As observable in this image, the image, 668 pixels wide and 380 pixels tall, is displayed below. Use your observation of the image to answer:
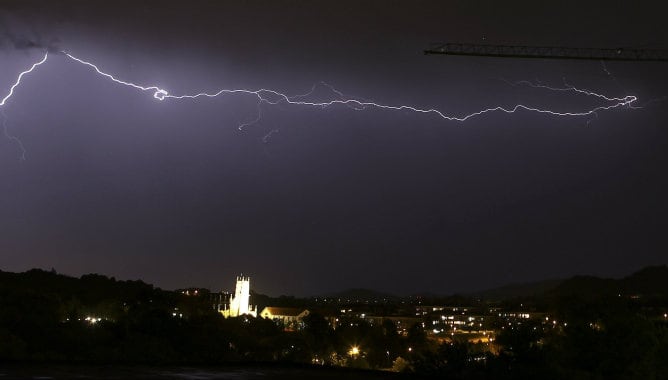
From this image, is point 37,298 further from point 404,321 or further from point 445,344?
point 404,321

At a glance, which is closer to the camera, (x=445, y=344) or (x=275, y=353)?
(x=445, y=344)

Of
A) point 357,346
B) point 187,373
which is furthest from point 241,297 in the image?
point 187,373

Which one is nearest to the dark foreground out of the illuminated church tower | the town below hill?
the town below hill

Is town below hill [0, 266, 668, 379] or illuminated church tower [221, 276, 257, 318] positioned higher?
illuminated church tower [221, 276, 257, 318]

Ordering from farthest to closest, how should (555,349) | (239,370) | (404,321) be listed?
(404,321), (555,349), (239,370)

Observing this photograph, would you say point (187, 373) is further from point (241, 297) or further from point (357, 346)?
point (241, 297)

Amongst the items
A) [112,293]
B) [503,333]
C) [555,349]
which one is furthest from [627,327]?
[112,293]

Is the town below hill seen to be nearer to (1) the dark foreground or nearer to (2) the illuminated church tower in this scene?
(1) the dark foreground

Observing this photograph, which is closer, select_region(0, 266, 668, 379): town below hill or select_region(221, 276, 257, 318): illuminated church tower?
select_region(0, 266, 668, 379): town below hill
